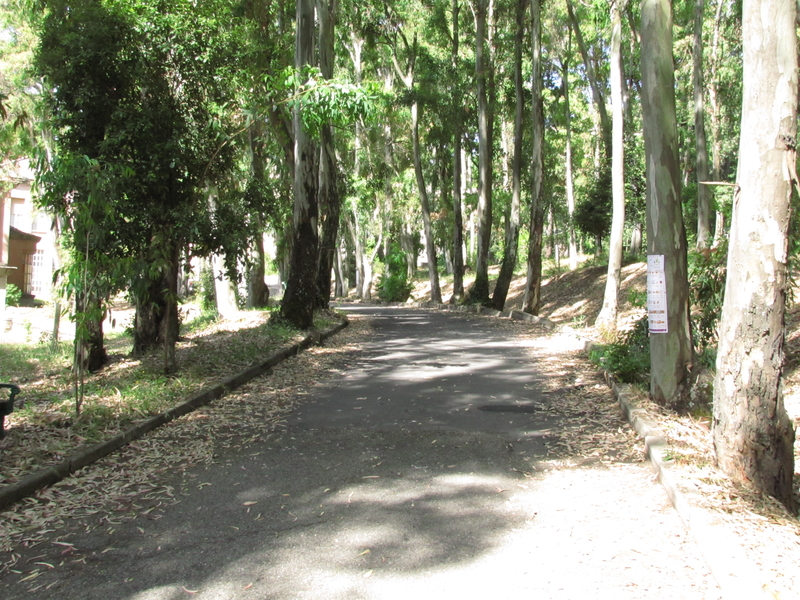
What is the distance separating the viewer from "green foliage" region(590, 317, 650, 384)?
9.03m

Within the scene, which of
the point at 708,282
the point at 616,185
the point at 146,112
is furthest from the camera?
the point at 616,185

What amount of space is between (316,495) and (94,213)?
461 cm

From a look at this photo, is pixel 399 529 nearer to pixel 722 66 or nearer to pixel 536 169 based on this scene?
pixel 536 169

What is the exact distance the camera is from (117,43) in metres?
9.57

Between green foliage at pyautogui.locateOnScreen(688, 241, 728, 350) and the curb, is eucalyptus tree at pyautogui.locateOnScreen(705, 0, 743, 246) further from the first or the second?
green foliage at pyautogui.locateOnScreen(688, 241, 728, 350)

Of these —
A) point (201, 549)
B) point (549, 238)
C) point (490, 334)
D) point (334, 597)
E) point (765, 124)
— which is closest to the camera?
point (334, 597)

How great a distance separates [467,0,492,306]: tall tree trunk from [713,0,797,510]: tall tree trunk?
21.0 metres

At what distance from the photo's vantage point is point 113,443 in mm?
6551

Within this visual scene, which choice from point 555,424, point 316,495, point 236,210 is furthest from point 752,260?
point 236,210

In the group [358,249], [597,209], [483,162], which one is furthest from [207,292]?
[358,249]

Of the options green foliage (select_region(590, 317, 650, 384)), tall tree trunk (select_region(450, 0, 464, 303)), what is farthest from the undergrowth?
tall tree trunk (select_region(450, 0, 464, 303))

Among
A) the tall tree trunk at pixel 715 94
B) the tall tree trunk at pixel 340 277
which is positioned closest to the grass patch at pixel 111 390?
the tall tree trunk at pixel 715 94

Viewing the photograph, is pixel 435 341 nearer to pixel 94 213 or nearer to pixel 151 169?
pixel 151 169

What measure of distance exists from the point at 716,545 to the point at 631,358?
5.39m
